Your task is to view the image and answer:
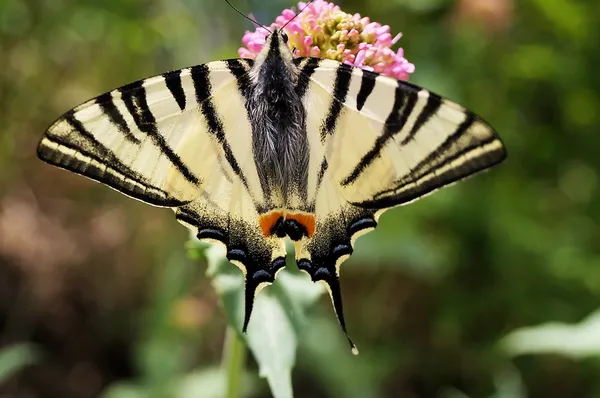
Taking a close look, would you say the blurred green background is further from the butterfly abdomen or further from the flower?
the butterfly abdomen

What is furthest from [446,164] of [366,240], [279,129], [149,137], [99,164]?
[366,240]

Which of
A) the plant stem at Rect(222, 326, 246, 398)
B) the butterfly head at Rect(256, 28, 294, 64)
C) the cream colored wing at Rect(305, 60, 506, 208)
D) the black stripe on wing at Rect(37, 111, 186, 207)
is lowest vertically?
the plant stem at Rect(222, 326, 246, 398)

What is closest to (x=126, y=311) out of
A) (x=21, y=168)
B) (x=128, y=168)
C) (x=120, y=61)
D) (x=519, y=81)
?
(x=21, y=168)

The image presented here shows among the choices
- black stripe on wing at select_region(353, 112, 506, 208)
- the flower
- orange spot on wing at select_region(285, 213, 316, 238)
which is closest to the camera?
black stripe on wing at select_region(353, 112, 506, 208)

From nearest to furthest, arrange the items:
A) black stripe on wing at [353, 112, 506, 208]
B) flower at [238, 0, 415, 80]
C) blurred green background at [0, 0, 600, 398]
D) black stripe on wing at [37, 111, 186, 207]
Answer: black stripe on wing at [353, 112, 506, 208] < black stripe on wing at [37, 111, 186, 207] < flower at [238, 0, 415, 80] < blurred green background at [0, 0, 600, 398]

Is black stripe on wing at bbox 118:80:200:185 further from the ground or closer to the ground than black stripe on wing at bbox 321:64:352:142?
closer to the ground

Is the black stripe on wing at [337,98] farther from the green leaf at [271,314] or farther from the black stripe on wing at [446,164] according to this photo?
the green leaf at [271,314]

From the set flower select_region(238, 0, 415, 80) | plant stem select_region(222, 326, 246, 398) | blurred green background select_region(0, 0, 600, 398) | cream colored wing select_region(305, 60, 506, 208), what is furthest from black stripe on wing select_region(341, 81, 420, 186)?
blurred green background select_region(0, 0, 600, 398)

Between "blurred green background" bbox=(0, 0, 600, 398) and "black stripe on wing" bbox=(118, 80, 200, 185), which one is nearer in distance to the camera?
"black stripe on wing" bbox=(118, 80, 200, 185)
